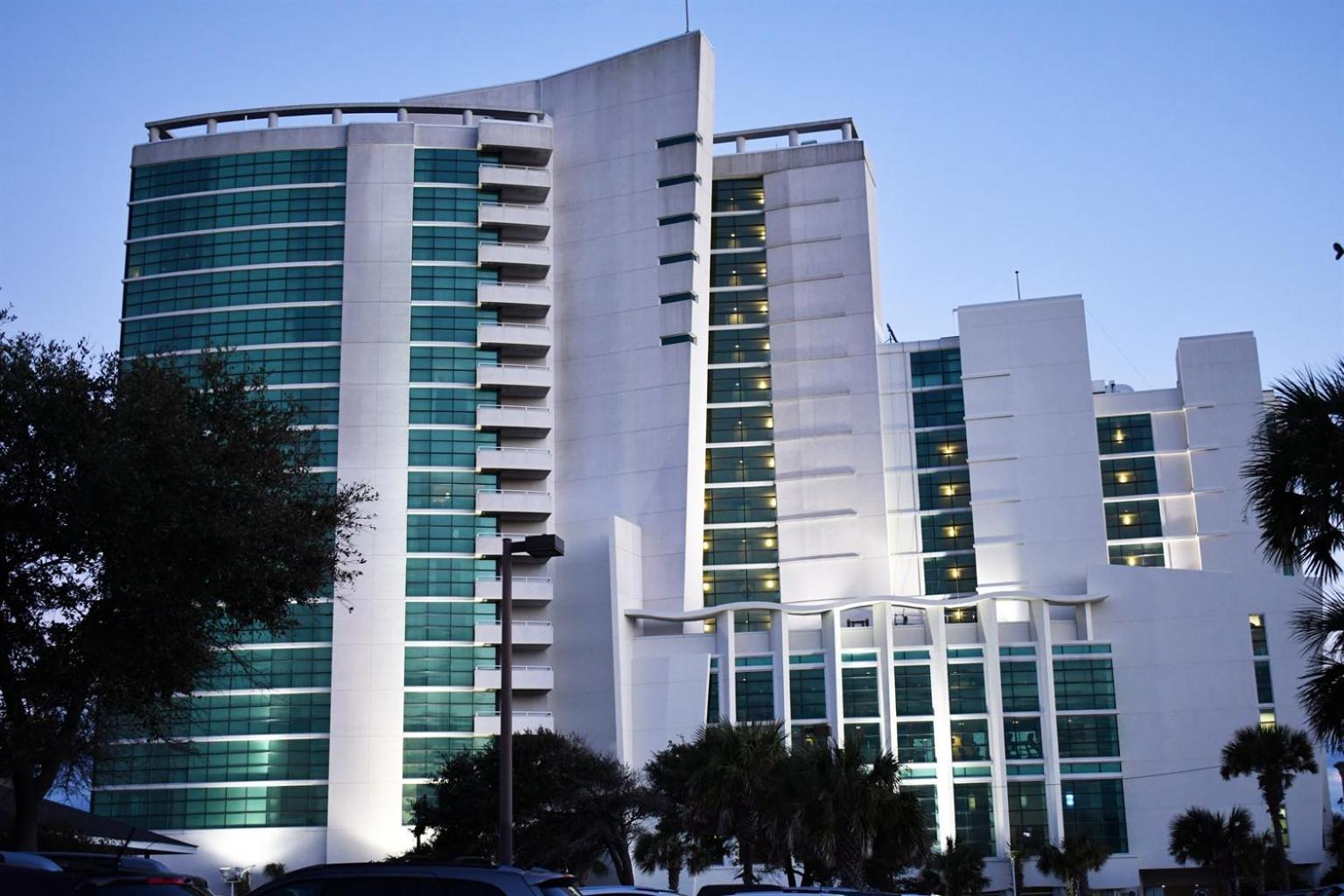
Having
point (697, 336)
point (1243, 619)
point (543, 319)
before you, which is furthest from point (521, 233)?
point (1243, 619)

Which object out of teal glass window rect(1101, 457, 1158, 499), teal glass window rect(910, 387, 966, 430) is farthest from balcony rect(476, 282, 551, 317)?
teal glass window rect(1101, 457, 1158, 499)

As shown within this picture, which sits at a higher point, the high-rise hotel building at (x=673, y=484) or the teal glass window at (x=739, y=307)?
the teal glass window at (x=739, y=307)

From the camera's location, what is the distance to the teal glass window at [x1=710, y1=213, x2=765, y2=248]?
373 ft

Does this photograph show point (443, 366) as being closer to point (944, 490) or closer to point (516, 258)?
point (516, 258)

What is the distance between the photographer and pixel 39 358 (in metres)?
25.0

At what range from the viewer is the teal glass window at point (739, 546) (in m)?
107

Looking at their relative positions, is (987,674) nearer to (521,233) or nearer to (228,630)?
(521,233)

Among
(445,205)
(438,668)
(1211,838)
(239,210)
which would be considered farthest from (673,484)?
(1211,838)

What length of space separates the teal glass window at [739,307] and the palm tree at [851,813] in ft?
233

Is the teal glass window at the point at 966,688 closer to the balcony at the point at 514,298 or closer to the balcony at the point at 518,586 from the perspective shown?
the balcony at the point at 518,586

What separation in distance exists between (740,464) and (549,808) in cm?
4763

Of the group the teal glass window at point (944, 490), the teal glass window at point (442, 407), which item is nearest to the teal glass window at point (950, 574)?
the teal glass window at point (944, 490)

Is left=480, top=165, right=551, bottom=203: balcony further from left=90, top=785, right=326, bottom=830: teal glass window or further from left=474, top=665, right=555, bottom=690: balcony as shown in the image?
left=90, top=785, right=326, bottom=830: teal glass window

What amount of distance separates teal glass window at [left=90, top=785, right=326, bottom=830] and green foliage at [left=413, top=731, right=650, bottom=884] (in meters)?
22.2
